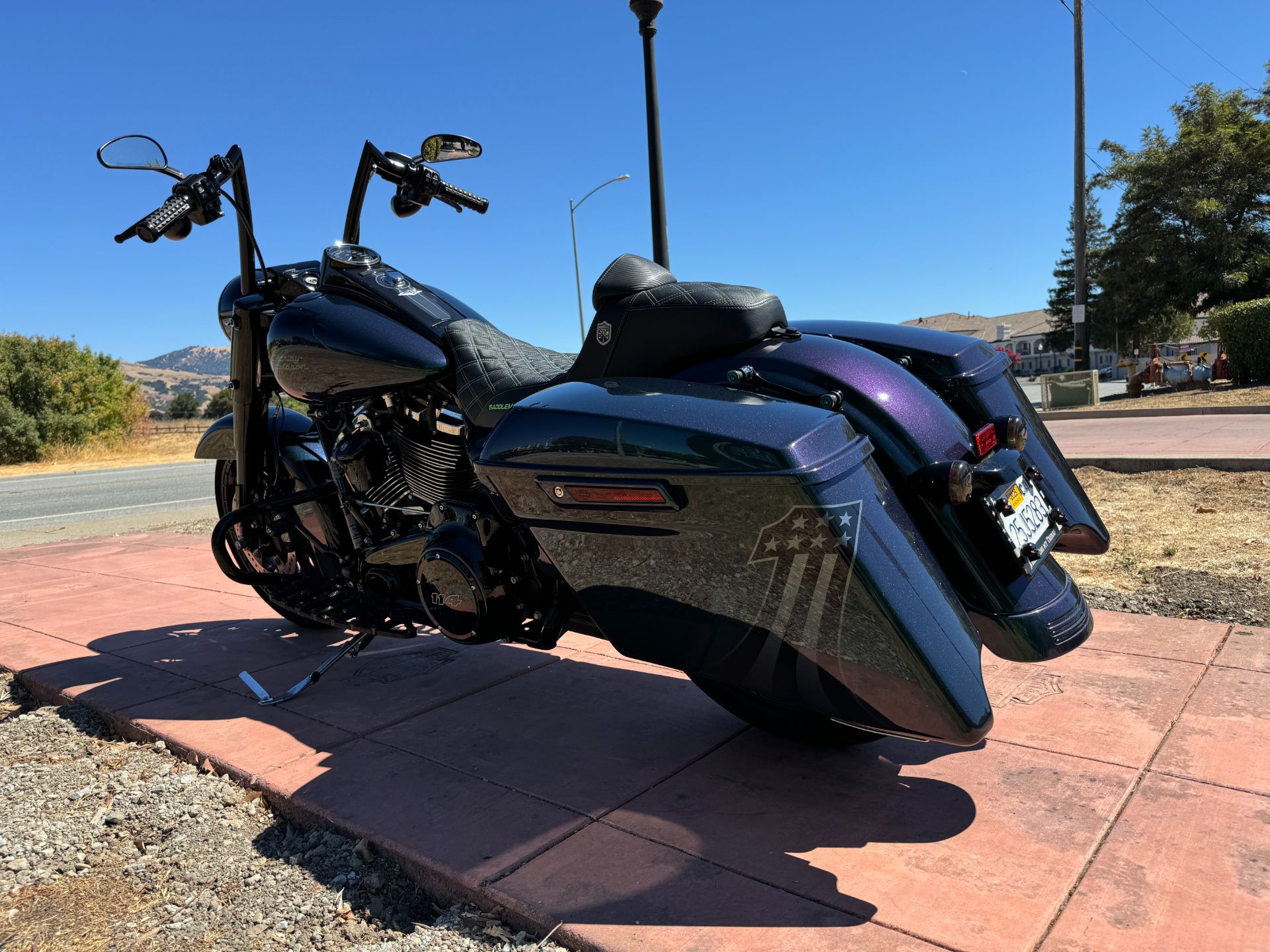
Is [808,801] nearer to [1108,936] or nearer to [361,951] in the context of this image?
[1108,936]

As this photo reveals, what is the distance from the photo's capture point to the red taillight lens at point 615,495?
185 cm

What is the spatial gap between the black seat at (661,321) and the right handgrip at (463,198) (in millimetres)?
1635

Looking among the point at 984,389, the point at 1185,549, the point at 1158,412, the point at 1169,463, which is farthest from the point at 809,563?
the point at 1158,412

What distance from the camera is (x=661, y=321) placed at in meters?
2.24

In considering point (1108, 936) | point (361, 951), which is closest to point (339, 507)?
point (361, 951)

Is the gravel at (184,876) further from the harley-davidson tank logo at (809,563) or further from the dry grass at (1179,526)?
the dry grass at (1179,526)

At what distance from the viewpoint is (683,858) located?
2029 millimetres

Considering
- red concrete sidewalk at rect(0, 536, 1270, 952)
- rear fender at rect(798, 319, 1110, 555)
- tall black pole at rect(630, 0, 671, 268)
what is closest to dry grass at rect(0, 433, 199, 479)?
tall black pole at rect(630, 0, 671, 268)

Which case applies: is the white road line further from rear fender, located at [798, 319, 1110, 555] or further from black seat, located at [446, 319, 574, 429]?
rear fender, located at [798, 319, 1110, 555]

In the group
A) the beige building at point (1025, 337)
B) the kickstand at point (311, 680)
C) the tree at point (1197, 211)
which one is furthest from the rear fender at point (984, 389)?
the beige building at point (1025, 337)

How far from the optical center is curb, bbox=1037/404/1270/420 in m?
11.6

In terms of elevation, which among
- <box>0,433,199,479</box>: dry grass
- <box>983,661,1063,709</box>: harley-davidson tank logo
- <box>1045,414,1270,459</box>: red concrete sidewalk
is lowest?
<box>983,661,1063,709</box>: harley-davidson tank logo

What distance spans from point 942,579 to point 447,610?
1463 mm

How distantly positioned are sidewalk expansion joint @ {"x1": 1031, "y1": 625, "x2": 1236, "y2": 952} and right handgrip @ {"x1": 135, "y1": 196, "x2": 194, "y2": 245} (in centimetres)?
331
